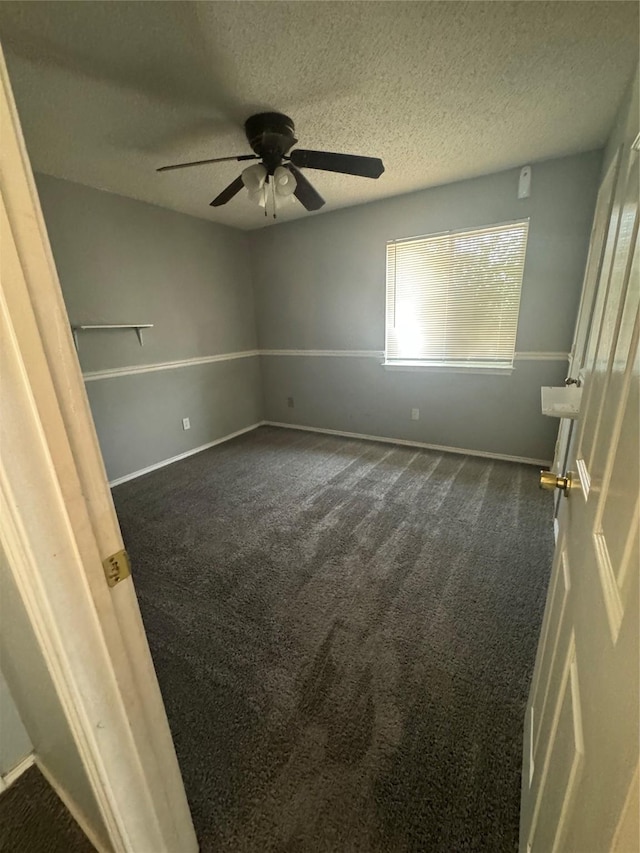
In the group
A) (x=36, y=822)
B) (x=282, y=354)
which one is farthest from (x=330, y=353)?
(x=36, y=822)

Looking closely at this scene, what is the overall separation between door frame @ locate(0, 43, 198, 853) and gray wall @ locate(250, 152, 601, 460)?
3.26 meters

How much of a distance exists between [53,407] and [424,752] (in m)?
1.46

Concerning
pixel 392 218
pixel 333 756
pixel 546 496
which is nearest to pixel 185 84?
pixel 392 218

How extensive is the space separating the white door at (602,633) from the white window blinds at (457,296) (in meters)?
2.44

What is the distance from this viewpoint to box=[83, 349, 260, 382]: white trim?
293cm

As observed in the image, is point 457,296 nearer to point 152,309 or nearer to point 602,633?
point 152,309

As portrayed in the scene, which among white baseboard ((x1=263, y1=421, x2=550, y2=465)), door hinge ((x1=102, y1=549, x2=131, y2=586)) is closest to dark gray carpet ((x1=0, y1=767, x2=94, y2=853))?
door hinge ((x1=102, y1=549, x2=131, y2=586))

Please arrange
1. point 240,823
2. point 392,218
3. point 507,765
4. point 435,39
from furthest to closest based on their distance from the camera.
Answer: point 392,218 < point 435,39 < point 507,765 < point 240,823

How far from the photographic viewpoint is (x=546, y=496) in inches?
103

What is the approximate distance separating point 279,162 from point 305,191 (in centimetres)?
21

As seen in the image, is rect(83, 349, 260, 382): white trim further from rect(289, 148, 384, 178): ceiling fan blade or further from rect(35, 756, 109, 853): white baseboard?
rect(35, 756, 109, 853): white baseboard

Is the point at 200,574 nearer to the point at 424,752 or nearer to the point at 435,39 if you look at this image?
the point at 424,752

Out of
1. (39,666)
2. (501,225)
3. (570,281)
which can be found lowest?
(39,666)

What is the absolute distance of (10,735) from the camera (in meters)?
1.08
